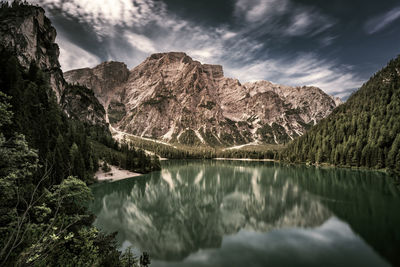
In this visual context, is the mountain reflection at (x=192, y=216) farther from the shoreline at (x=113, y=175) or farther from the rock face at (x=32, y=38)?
the rock face at (x=32, y=38)

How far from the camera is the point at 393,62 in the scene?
422 feet

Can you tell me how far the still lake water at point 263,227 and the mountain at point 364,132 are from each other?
48597mm

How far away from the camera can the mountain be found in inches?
3246

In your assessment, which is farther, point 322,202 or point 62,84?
point 62,84

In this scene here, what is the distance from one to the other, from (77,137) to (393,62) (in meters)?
186

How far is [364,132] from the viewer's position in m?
98.4

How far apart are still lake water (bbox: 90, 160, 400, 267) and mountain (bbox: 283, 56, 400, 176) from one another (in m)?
48.6

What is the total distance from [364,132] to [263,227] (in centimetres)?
10343

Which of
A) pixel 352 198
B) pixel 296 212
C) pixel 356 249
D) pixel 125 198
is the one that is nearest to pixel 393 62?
pixel 352 198

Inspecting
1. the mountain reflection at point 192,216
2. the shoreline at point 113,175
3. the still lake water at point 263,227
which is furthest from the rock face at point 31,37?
the still lake water at point 263,227

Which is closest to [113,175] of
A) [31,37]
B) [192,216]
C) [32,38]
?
[192,216]

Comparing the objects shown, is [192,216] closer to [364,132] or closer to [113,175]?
[113,175]

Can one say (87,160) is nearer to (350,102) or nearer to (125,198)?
(125,198)

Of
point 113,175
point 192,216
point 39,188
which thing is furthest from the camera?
point 113,175
